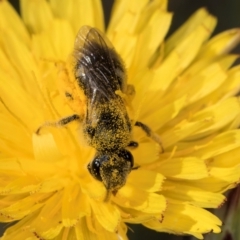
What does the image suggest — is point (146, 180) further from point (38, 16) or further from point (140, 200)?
point (38, 16)

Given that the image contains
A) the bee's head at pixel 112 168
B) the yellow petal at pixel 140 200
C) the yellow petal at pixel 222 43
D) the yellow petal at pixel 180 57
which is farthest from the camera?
the yellow petal at pixel 222 43

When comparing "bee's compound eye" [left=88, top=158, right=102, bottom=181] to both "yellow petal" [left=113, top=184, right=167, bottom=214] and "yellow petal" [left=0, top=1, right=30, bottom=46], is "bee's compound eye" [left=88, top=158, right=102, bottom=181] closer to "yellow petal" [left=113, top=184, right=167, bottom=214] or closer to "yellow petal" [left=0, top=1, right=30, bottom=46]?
"yellow petal" [left=113, top=184, right=167, bottom=214]

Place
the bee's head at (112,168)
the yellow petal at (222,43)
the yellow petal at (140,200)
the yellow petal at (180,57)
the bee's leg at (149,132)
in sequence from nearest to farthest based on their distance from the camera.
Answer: the bee's head at (112,168), the yellow petal at (140,200), the bee's leg at (149,132), the yellow petal at (180,57), the yellow petal at (222,43)

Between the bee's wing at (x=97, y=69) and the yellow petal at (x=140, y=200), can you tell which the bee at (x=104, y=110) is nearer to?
the bee's wing at (x=97, y=69)

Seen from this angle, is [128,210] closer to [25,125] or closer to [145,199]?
[145,199]

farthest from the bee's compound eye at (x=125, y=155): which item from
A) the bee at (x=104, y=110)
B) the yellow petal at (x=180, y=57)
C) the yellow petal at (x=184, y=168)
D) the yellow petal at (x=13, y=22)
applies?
the yellow petal at (x=13, y=22)

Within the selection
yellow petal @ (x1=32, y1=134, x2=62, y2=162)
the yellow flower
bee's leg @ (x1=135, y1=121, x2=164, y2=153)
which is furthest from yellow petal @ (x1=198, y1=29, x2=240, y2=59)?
yellow petal @ (x1=32, y1=134, x2=62, y2=162)

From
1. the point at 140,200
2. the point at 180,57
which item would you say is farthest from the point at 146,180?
the point at 180,57
